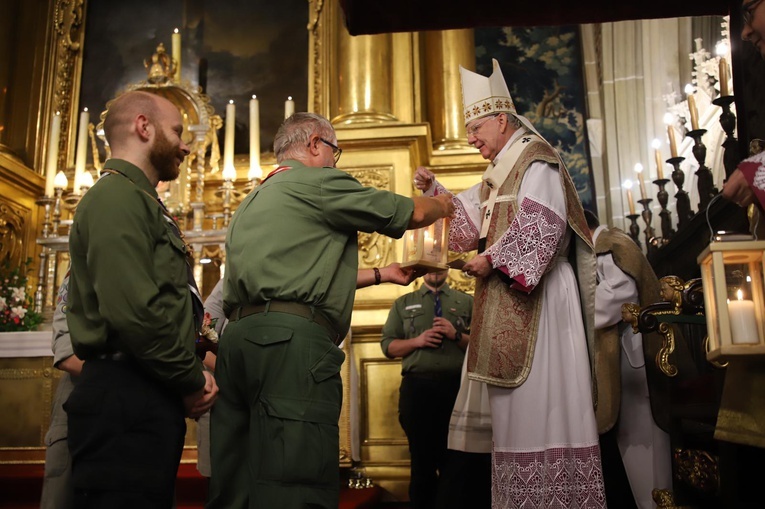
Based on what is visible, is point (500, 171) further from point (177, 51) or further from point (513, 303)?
point (177, 51)

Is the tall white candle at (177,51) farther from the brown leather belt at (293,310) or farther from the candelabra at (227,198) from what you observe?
the brown leather belt at (293,310)

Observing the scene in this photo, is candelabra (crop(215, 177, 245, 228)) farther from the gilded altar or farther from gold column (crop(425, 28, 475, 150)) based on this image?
gold column (crop(425, 28, 475, 150))

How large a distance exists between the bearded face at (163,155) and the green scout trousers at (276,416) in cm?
51

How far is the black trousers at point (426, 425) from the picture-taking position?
14.6ft

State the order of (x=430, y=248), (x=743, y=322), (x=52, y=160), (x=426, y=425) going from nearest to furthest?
(x=743, y=322), (x=430, y=248), (x=426, y=425), (x=52, y=160)

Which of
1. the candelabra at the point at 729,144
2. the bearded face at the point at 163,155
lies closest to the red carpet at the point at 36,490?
the bearded face at the point at 163,155

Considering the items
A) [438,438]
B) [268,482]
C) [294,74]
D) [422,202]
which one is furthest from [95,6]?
[268,482]

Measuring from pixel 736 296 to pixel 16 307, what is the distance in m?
4.71

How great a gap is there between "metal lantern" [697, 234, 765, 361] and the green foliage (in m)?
4.58

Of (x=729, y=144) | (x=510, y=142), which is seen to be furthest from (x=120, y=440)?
(x=729, y=144)

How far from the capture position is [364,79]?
6340mm

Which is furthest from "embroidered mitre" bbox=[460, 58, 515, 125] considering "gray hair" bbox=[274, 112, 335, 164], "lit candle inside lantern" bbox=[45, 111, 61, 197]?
"lit candle inside lantern" bbox=[45, 111, 61, 197]

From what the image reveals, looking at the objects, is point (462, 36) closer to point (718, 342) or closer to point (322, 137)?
point (322, 137)

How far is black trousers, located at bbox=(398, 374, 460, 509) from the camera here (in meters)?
4.44
